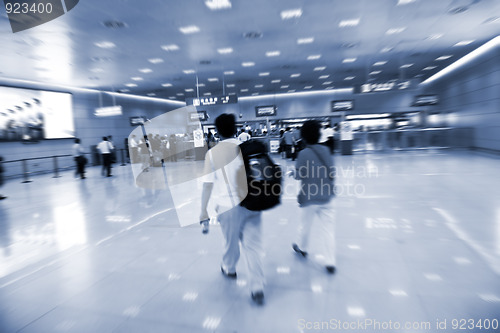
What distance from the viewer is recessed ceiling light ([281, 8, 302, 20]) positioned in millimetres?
6383

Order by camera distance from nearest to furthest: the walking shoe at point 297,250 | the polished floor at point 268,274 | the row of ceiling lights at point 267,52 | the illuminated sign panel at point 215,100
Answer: the polished floor at point 268,274, the walking shoe at point 297,250, the row of ceiling lights at point 267,52, the illuminated sign panel at point 215,100

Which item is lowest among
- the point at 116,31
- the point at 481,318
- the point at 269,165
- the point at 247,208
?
the point at 481,318

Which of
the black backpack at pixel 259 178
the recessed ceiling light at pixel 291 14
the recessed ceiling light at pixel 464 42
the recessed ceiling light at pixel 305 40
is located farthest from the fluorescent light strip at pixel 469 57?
the black backpack at pixel 259 178

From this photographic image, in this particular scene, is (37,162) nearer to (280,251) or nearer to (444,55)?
(280,251)

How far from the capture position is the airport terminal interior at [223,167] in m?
2.22

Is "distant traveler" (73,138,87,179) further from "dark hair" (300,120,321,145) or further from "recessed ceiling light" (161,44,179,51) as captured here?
"dark hair" (300,120,321,145)

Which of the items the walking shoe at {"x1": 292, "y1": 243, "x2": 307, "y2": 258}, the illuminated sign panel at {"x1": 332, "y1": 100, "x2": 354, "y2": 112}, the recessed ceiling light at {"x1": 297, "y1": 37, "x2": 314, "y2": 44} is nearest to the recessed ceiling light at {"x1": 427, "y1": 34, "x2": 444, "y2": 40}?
the recessed ceiling light at {"x1": 297, "y1": 37, "x2": 314, "y2": 44}

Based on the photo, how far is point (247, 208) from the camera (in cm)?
219

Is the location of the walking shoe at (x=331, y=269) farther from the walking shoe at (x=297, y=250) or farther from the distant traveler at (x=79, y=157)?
the distant traveler at (x=79, y=157)

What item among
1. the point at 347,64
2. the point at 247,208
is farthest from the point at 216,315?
the point at 347,64

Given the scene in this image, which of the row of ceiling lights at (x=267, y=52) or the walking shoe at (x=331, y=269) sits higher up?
the row of ceiling lights at (x=267, y=52)

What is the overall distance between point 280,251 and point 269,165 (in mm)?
1502

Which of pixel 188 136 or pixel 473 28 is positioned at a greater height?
pixel 473 28

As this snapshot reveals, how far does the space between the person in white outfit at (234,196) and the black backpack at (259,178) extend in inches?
2.0
